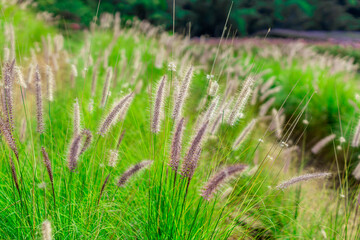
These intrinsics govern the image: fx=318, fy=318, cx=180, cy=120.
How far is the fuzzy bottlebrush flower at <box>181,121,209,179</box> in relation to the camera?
1.17 metres

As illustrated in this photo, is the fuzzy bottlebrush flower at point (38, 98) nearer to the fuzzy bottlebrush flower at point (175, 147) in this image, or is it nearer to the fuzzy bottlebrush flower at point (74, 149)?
the fuzzy bottlebrush flower at point (74, 149)

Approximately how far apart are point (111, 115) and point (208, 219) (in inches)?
28.9

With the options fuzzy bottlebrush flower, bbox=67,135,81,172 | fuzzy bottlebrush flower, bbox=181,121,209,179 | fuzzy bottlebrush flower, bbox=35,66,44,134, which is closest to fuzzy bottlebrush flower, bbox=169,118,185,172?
fuzzy bottlebrush flower, bbox=181,121,209,179

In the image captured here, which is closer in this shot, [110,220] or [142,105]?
[110,220]

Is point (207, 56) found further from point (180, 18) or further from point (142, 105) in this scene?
point (180, 18)

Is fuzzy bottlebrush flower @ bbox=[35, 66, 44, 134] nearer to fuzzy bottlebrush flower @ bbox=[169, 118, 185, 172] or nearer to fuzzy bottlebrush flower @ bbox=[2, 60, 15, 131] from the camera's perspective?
fuzzy bottlebrush flower @ bbox=[2, 60, 15, 131]

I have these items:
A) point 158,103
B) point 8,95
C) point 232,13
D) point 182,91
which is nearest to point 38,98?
point 8,95

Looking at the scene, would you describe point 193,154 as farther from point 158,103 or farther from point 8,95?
point 8,95

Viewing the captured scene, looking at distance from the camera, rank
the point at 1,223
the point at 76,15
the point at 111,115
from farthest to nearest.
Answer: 1. the point at 76,15
2. the point at 1,223
3. the point at 111,115

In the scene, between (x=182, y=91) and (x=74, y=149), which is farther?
(x=182, y=91)

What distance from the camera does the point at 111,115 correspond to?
1.31 m

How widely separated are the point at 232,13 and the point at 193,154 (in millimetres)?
13402

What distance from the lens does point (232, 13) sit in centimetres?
1357

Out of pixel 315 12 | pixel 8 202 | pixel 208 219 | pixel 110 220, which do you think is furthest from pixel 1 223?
pixel 315 12
